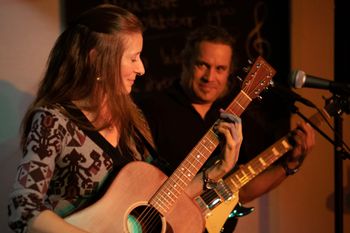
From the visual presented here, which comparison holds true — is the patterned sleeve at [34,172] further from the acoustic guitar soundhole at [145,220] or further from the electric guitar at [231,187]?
the electric guitar at [231,187]

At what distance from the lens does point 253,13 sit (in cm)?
306

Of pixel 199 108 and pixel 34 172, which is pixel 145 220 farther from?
pixel 199 108

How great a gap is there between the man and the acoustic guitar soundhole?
0.69m

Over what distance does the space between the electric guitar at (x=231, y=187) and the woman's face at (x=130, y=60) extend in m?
0.58

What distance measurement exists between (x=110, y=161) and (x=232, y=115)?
0.47 m

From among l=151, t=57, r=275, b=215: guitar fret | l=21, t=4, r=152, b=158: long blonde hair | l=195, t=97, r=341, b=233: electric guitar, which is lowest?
l=195, t=97, r=341, b=233: electric guitar

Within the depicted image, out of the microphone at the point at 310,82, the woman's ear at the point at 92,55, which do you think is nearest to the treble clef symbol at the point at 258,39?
the microphone at the point at 310,82

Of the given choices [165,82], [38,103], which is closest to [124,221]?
[38,103]

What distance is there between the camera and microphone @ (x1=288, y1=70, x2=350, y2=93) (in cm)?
198

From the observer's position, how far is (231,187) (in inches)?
90.4

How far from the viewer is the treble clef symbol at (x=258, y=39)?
307 centimetres

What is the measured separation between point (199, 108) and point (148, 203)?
925 mm

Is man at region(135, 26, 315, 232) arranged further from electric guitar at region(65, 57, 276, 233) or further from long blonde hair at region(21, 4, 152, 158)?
long blonde hair at region(21, 4, 152, 158)

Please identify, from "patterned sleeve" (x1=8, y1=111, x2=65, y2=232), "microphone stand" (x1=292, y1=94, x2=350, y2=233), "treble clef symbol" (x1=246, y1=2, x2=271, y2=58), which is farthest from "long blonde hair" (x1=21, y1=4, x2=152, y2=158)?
"treble clef symbol" (x1=246, y1=2, x2=271, y2=58)
